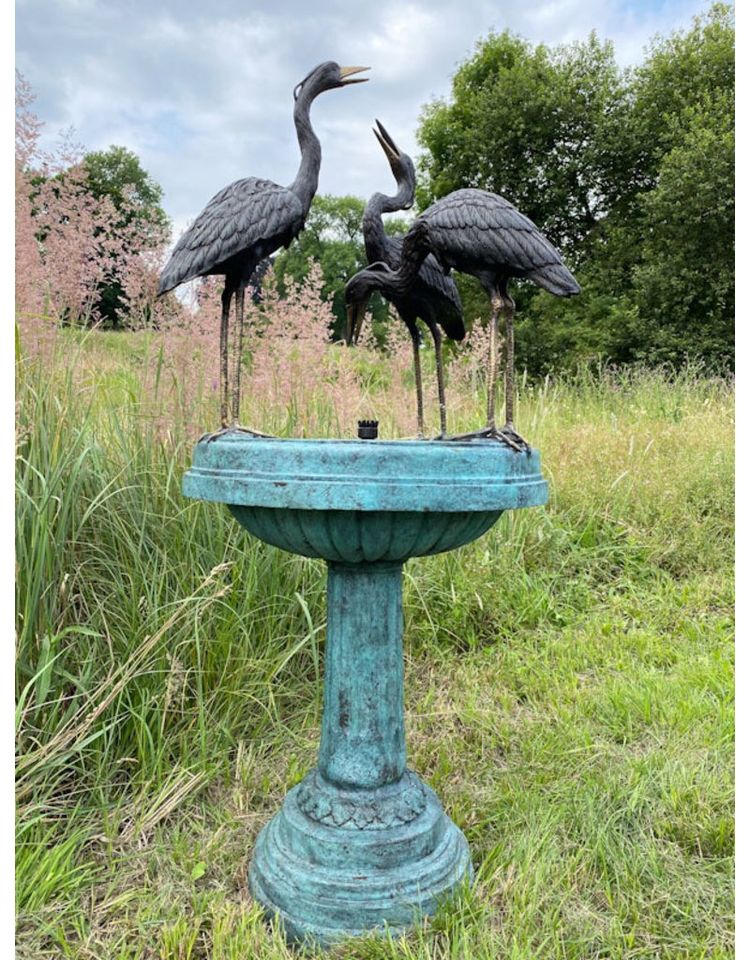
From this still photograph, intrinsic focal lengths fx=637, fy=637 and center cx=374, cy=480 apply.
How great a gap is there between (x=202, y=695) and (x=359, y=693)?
0.66 meters

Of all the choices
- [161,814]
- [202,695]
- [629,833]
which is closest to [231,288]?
[202,695]

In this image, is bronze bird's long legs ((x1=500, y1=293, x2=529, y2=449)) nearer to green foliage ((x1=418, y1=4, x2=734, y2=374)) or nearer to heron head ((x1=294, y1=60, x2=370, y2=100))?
heron head ((x1=294, y1=60, x2=370, y2=100))

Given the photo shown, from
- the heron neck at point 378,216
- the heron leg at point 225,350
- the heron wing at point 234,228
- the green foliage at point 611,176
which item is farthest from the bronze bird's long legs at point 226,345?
the green foliage at point 611,176

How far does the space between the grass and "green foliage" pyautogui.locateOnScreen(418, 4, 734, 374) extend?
9012mm

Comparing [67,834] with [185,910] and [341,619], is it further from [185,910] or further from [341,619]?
[341,619]

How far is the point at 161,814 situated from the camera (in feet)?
5.79

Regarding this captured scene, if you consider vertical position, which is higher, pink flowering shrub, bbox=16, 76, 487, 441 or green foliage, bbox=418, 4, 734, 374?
green foliage, bbox=418, 4, 734, 374

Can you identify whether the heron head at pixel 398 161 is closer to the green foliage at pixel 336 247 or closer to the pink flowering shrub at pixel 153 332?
the pink flowering shrub at pixel 153 332

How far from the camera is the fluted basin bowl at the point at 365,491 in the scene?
1216 millimetres

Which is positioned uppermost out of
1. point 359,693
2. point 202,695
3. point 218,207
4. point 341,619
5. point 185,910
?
point 218,207

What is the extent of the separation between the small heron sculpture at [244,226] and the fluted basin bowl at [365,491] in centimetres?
32

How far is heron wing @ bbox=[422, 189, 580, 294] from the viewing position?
1.44 m

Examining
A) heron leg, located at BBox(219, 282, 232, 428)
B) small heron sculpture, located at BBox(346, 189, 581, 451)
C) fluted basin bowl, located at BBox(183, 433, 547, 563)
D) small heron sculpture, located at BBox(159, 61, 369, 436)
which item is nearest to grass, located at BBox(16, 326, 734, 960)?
fluted basin bowl, located at BBox(183, 433, 547, 563)

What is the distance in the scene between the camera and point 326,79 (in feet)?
5.61
